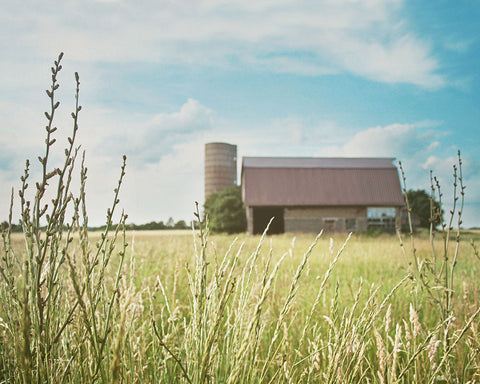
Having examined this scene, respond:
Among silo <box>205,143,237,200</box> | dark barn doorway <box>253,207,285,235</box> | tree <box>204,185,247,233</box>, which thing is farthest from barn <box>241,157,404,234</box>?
silo <box>205,143,237,200</box>

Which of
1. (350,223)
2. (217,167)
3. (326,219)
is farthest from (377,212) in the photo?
(217,167)

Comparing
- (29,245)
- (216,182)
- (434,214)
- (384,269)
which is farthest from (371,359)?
(216,182)

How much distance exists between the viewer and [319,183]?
31.9 m

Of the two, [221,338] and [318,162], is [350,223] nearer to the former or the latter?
[318,162]

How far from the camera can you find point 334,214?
3169 cm

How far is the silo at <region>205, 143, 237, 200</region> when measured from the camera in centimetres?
4091

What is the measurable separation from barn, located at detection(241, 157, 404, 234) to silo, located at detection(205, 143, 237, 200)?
Answer: 8214 millimetres

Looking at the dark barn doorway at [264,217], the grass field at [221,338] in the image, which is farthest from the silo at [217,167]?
the grass field at [221,338]

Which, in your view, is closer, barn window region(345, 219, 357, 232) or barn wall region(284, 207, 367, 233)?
barn wall region(284, 207, 367, 233)

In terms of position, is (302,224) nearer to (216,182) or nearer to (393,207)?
(393,207)

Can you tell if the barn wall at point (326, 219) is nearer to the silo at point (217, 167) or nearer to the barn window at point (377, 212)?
the barn window at point (377, 212)

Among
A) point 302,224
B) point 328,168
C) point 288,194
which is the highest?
point 328,168

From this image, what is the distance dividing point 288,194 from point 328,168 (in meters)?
4.51

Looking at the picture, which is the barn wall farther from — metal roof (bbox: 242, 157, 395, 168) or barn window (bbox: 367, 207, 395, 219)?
metal roof (bbox: 242, 157, 395, 168)
